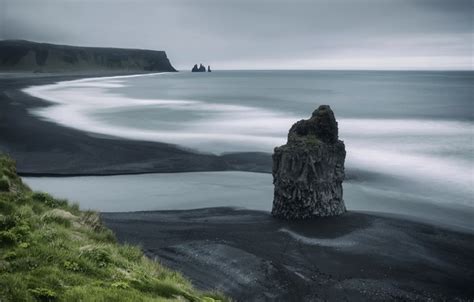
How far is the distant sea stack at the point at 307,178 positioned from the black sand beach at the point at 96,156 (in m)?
13.5

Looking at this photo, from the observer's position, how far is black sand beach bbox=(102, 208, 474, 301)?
17.7 m

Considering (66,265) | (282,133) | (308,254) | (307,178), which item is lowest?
(308,254)

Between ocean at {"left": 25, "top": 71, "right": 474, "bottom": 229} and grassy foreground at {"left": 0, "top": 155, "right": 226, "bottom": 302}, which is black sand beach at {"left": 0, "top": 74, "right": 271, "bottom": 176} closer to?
ocean at {"left": 25, "top": 71, "right": 474, "bottom": 229}

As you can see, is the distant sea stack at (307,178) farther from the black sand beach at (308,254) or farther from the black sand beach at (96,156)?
the black sand beach at (96,156)

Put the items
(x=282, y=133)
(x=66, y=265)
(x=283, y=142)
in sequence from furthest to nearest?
(x=282, y=133), (x=283, y=142), (x=66, y=265)

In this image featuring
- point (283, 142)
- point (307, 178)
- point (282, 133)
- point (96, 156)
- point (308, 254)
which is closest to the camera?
point (308, 254)

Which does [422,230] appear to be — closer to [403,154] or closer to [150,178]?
[150,178]

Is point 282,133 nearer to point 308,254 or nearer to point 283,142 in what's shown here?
point 283,142

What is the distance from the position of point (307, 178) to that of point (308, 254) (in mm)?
5782

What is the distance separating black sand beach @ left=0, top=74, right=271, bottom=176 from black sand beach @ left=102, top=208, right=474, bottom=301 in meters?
13.5

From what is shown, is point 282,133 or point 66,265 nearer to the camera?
point 66,265

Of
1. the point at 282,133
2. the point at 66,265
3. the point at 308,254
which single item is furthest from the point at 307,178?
the point at 282,133

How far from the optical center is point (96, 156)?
142 feet

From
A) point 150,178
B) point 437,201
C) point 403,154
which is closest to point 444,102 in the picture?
point 403,154
